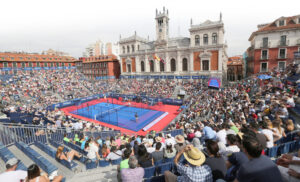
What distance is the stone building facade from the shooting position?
33250 millimetres

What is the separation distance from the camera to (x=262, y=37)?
30.1m

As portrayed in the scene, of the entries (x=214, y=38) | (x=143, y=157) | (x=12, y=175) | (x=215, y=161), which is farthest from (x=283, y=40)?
(x=12, y=175)

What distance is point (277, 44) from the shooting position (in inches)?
1141

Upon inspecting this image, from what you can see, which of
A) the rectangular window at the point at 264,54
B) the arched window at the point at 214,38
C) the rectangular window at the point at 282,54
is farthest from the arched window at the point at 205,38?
the rectangular window at the point at 282,54

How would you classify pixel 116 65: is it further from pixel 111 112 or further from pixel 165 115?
pixel 165 115

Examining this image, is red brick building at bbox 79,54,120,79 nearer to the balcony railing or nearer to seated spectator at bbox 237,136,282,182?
the balcony railing

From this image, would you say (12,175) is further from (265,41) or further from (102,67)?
(102,67)

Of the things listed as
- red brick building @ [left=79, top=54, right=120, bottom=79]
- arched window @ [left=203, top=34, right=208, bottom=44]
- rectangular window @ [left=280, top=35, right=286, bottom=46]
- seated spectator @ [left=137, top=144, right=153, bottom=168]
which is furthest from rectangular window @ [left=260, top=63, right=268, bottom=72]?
red brick building @ [left=79, top=54, right=120, bottom=79]

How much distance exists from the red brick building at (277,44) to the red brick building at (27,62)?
6009cm

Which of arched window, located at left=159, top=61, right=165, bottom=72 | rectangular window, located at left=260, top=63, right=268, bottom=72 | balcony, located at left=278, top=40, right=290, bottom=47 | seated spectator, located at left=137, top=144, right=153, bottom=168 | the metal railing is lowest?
the metal railing

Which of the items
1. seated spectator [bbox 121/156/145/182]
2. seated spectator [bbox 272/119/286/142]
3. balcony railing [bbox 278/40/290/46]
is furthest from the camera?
balcony railing [bbox 278/40/290/46]

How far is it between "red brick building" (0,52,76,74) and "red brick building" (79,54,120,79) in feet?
23.4

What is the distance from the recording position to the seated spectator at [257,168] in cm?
A: 248

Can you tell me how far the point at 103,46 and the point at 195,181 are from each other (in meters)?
129
